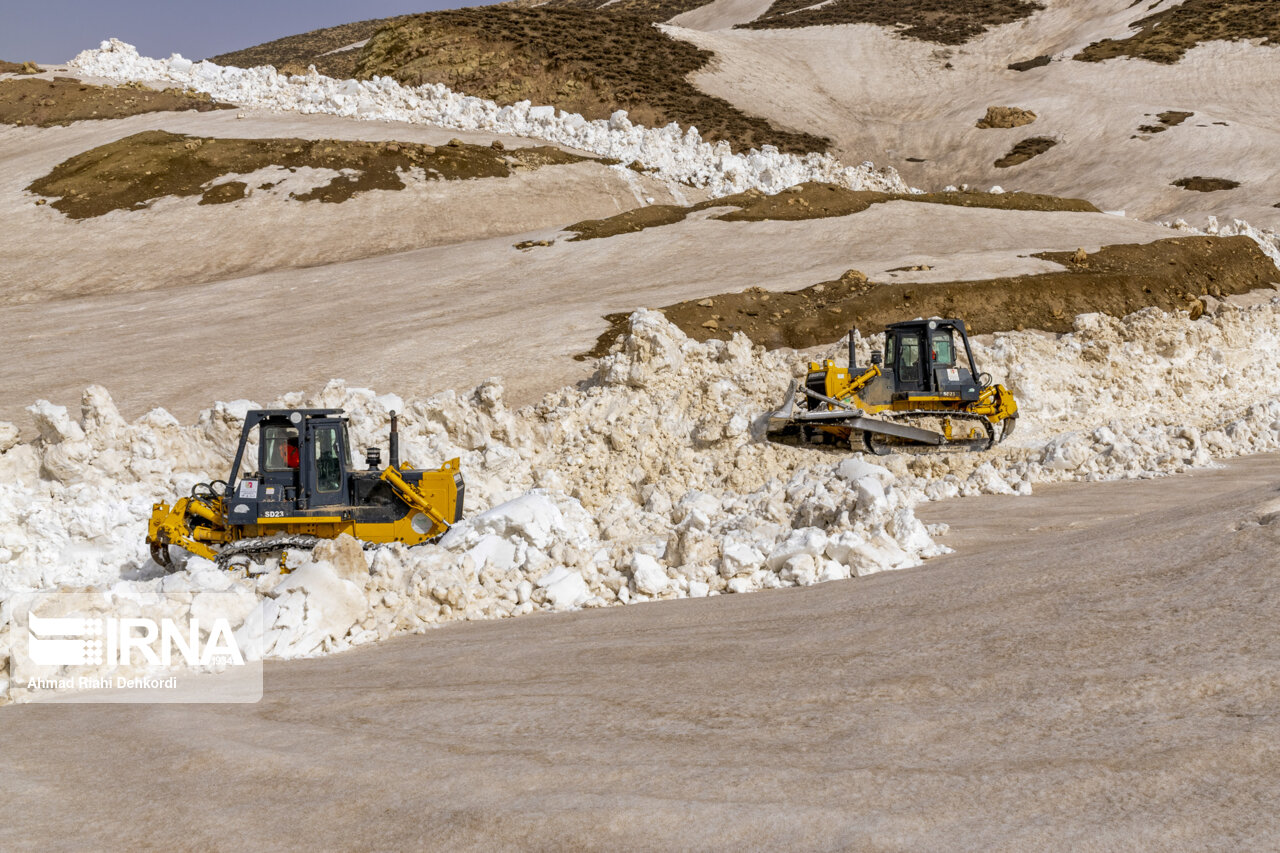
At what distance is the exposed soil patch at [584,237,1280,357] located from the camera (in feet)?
74.4

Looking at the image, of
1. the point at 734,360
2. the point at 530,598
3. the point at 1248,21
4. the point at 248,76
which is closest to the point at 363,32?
the point at 248,76

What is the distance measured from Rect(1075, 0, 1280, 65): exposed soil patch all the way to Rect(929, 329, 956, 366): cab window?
48.9m

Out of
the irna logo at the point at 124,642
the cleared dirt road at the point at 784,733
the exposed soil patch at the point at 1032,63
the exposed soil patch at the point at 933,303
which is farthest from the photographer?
the exposed soil patch at the point at 1032,63

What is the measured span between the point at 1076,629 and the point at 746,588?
4020 millimetres

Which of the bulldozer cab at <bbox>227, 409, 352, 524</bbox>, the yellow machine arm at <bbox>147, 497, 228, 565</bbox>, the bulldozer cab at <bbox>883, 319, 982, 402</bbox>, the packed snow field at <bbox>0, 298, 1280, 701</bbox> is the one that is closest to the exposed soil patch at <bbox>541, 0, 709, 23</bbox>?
the packed snow field at <bbox>0, 298, 1280, 701</bbox>

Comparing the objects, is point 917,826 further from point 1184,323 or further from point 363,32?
point 363,32

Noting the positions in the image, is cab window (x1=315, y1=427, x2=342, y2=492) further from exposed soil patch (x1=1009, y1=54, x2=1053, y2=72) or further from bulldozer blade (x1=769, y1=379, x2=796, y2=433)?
exposed soil patch (x1=1009, y1=54, x2=1053, y2=72)

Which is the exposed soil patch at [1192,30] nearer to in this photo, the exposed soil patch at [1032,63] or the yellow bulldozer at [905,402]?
the exposed soil patch at [1032,63]

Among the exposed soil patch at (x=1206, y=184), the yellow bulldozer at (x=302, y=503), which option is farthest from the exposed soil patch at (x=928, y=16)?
the yellow bulldozer at (x=302, y=503)

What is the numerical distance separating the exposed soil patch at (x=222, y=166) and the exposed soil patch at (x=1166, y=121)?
29.9m

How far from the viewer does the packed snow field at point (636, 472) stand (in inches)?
401

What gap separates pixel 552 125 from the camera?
48250 mm

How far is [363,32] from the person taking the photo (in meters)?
111

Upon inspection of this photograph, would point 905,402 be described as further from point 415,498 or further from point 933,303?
point 415,498
